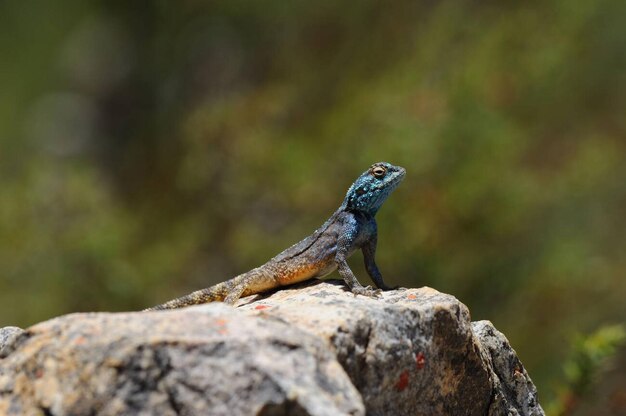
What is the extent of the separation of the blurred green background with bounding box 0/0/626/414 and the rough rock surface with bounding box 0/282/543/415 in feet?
9.08

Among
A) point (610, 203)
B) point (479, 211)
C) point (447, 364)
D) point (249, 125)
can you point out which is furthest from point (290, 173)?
point (447, 364)

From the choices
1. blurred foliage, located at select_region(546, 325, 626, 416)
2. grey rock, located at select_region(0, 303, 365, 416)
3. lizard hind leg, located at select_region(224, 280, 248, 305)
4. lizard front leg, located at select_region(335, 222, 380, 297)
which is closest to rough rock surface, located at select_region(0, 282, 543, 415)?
grey rock, located at select_region(0, 303, 365, 416)

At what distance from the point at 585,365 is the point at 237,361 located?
202 centimetres

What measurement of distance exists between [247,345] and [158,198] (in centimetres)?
805

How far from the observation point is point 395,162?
7.04 meters

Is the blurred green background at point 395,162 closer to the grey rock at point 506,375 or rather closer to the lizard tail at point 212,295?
the grey rock at point 506,375

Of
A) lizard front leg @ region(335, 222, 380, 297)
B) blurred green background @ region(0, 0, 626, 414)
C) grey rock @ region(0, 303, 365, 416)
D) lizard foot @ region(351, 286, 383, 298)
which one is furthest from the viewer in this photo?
blurred green background @ region(0, 0, 626, 414)

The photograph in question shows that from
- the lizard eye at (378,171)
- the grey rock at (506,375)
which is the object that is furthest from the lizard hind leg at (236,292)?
the grey rock at (506,375)

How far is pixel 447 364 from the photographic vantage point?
3.44 m

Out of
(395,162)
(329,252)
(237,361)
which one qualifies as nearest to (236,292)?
(329,252)

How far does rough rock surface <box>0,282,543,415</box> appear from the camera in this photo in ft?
8.36

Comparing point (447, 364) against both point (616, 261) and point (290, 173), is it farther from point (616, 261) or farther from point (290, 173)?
point (616, 261)

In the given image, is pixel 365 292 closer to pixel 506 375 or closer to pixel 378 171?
pixel 506 375

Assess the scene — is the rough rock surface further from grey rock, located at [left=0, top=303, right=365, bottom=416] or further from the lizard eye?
the lizard eye
